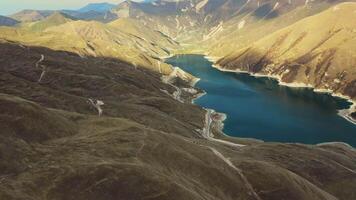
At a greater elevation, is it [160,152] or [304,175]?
[160,152]

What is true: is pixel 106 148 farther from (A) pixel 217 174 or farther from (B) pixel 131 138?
(A) pixel 217 174

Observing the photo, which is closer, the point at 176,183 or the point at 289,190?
the point at 176,183

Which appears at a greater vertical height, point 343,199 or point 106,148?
point 106,148

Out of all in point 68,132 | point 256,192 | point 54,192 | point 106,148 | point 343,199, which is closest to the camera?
point 54,192

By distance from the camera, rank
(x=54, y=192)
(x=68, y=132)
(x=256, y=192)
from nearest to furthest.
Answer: (x=54, y=192), (x=256, y=192), (x=68, y=132)

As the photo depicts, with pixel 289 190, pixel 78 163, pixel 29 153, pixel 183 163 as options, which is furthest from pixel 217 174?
pixel 29 153

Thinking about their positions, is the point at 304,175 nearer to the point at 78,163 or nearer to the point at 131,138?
the point at 131,138

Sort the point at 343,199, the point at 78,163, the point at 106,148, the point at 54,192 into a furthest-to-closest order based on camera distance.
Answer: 1. the point at 343,199
2. the point at 106,148
3. the point at 78,163
4. the point at 54,192

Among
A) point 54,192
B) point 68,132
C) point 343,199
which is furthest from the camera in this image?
point 343,199

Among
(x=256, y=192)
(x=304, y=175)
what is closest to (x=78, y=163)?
(x=256, y=192)
